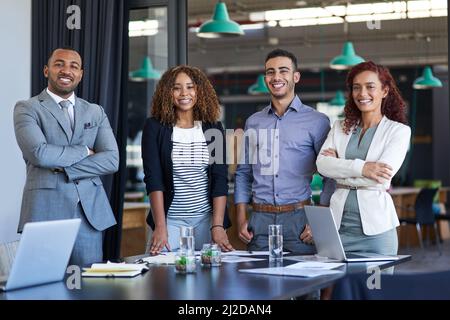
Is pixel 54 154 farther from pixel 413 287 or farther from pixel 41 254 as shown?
pixel 413 287

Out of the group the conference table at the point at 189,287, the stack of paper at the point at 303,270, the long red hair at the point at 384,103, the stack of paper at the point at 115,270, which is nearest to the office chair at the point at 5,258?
the stack of paper at the point at 115,270

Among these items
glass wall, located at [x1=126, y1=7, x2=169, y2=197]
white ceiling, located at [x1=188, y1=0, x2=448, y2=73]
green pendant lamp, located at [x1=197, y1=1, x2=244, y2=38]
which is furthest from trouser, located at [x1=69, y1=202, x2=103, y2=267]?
white ceiling, located at [x1=188, y1=0, x2=448, y2=73]

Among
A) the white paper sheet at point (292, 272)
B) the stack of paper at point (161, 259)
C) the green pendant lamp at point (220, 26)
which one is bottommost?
the white paper sheet at point (292, 272)

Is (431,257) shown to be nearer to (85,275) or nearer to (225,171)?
(225,171)

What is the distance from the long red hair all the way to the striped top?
2.50ft

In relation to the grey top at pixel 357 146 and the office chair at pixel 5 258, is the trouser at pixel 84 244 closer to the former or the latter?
the office chair at pixel 5 258

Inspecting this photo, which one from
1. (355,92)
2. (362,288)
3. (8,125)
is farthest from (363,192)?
(8,125)

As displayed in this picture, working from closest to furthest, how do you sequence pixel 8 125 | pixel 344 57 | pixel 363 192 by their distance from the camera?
pixel 363 192 → pixel 8 125 → pixel 344 57

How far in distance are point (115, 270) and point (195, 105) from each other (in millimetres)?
1357

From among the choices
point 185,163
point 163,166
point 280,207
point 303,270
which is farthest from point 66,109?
point 303,270

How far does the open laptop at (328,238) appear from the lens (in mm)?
3330

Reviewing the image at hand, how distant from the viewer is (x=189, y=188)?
4.04 metres

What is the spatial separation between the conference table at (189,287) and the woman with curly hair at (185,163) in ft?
2.77
